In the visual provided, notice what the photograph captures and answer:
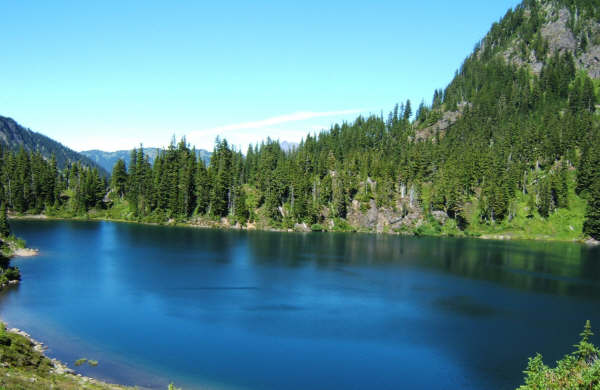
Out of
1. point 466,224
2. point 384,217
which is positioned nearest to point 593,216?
point 466,224

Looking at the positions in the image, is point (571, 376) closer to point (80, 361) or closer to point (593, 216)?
point (80, 361)

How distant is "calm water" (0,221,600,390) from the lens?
103 ft

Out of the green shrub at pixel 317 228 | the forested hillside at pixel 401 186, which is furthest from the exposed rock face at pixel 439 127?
the green shrub at pixel 317 228

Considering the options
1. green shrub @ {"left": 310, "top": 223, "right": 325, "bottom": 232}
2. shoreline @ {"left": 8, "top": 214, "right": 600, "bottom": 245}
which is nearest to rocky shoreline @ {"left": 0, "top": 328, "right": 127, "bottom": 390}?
shoreline @ {"left": 8, "top": 214, "right": 600, "bottom": 245}

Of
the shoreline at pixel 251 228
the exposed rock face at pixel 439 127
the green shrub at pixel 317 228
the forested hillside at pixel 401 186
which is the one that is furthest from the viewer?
the exposed rock face at pixel 439 127

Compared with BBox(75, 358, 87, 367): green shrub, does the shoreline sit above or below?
above

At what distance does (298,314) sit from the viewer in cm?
4522

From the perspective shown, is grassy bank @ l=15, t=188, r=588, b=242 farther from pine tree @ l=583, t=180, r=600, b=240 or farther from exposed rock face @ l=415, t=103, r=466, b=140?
exposed rock face @ l=415, t=103, r=466, b=140

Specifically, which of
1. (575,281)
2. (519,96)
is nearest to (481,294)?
(575,281)

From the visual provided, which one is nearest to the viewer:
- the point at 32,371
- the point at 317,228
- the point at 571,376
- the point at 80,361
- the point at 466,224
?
the point at 571,376

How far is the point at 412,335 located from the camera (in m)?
40.1

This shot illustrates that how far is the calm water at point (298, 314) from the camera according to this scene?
31.5 meters

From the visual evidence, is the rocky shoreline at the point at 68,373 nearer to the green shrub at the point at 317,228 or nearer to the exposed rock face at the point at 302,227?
the exposed rock face at the point at 302,227

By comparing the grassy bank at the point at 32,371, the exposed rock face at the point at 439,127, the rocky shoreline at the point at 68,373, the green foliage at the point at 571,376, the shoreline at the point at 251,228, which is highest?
the exposed rock face at the point at 439,127
